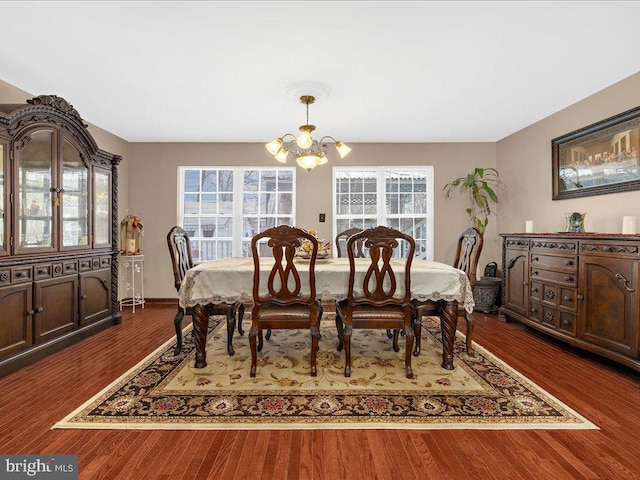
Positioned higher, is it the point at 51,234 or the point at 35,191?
the point at 35,191

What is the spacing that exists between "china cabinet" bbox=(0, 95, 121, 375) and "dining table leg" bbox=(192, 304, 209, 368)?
1445mm

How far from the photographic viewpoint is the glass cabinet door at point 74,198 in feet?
10.2

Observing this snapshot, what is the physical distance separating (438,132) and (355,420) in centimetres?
398

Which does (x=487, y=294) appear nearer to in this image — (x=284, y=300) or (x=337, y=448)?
(x=284, y=300)

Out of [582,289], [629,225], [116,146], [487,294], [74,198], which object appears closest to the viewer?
[629,225]

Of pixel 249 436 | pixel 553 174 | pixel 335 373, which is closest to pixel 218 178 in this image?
pixel 335 373

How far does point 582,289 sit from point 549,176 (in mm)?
1711

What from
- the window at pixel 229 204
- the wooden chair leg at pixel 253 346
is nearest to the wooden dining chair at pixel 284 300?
the wooden chair leg at pixel 253 346

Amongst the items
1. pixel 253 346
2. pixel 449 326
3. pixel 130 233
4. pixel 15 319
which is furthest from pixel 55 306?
pixel 449 326

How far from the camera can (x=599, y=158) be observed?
10.5 feet

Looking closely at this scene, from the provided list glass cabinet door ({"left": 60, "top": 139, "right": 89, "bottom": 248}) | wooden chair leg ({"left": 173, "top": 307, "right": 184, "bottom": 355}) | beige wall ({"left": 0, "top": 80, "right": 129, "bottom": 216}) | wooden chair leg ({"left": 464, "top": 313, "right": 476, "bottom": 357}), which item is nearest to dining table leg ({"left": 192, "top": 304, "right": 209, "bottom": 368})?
wooden chair leg ({"left": 173, "top": 307, "right": 184, "bottom": 355})

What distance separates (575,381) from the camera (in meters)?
2.37

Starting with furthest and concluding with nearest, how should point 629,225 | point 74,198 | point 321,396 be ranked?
1. point 74,198
2. point 629,225
3. point 321,396

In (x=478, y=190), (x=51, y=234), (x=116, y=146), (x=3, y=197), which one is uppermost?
(x=116, y=146)
